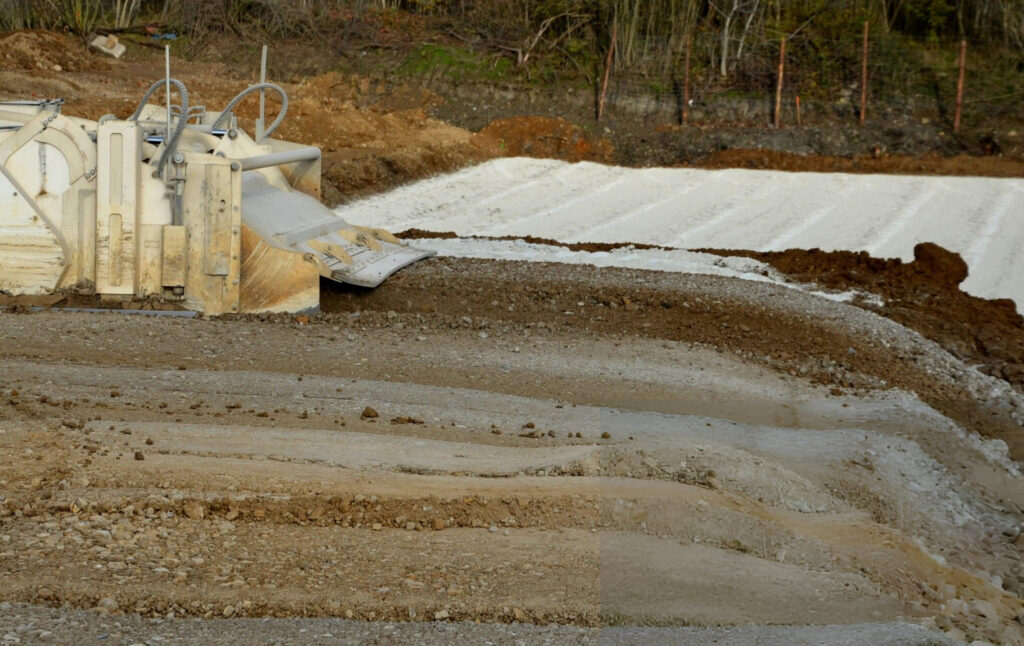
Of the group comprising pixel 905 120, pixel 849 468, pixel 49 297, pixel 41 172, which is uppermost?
pixel 905 120

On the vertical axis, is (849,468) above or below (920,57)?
below

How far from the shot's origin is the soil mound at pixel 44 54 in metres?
26.0

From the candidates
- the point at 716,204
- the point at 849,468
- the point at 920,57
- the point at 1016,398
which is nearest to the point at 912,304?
the point at 1016,398

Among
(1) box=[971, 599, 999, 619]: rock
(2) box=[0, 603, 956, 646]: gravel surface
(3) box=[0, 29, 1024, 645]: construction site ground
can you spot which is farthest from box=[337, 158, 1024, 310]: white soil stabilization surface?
(2) box=[0, 603, 956, 646]: gravel surface

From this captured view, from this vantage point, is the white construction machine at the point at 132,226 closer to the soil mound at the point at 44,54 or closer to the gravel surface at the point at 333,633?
the gravel surface at the point at 333,633

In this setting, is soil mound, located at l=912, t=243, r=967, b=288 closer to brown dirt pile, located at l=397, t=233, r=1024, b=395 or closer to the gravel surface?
brown dirt pile, located at l=397, t=233, r=1024, b=395

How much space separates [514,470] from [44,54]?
24.2 meters

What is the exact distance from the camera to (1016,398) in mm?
9930

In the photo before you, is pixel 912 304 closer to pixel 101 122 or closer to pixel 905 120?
pixel 101 122

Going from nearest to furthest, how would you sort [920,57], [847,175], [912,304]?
[912,304] < [847,175] < [920,57]

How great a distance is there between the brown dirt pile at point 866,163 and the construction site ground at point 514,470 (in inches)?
456

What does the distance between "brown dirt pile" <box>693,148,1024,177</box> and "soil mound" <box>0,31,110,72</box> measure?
14759mm

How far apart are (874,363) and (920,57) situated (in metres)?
21.3

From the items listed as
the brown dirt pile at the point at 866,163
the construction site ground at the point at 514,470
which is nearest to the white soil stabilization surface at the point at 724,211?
the brown dirt pile at the point at 866,163
